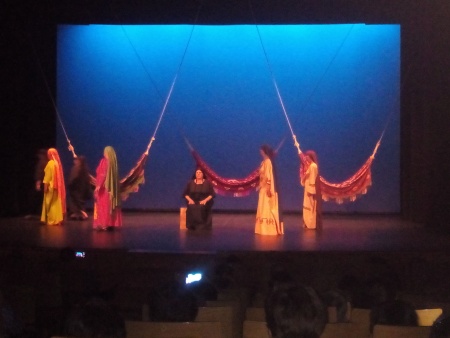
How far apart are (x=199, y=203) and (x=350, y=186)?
245 centimetres

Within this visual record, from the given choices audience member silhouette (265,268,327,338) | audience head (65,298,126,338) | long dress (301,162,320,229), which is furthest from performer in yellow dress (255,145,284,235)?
audience member silhouette (265,268,327,338)

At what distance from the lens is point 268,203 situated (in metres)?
10.0

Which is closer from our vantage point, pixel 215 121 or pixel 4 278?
pixel 4 278

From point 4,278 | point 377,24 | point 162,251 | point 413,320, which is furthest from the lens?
point 377,24

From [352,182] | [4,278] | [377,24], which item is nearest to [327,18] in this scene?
[377,24]

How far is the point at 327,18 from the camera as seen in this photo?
36.3ft

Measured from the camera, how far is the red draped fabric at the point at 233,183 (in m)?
11.9

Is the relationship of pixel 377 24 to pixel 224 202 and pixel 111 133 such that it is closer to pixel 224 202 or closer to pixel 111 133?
pixel 224 202

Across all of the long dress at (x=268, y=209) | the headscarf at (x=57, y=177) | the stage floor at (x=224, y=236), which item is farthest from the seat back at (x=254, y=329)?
the headscarf at (x=57, y=177)

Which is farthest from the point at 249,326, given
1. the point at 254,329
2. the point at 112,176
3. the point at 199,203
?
the point at 199,203

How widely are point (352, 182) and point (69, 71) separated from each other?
4892 mm

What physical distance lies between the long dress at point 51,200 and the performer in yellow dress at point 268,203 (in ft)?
9.43

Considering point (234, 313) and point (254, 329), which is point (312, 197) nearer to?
point (234, 313)

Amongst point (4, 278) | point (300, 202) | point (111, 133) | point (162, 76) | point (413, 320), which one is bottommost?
point (413, 320)
